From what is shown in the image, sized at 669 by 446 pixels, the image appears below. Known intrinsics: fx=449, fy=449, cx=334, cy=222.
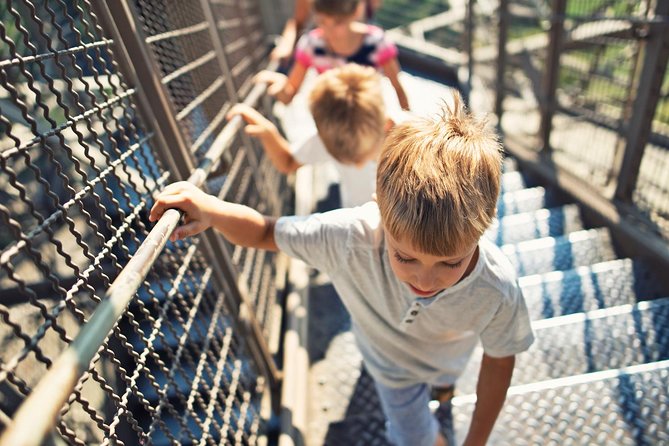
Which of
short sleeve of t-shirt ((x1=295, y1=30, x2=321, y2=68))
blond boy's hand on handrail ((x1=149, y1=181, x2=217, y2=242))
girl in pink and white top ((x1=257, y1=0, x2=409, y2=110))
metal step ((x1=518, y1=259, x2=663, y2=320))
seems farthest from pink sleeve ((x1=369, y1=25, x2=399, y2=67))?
blond boy's hand on handrail ((x1=149, y1=181, x2=217, y2=242))

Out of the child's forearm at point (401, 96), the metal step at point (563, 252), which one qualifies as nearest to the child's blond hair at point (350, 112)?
the child's forearm at point (401, 96)

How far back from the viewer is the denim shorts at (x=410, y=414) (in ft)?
5.37

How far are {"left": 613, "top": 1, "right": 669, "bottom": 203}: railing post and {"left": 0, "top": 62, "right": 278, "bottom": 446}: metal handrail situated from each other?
7.80 feet

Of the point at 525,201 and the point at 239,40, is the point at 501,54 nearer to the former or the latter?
the point at 525,201

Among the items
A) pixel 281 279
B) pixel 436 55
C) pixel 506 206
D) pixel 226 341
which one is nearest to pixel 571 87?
pixel 436 55

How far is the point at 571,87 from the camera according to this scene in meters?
4.70

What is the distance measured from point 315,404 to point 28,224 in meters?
2.34

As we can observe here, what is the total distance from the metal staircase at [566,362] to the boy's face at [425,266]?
96 centimetres

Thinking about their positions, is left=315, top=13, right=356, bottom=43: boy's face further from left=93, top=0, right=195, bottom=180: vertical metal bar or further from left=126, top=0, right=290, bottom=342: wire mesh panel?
left=93, top=0, right=195, bottom=180: vertical metal bar

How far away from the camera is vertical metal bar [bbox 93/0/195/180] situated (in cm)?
132

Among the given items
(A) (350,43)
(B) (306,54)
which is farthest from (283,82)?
(A) (350,43)

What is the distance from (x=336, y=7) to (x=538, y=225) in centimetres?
192

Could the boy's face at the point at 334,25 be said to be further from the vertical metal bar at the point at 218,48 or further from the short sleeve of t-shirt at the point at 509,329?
the short sleeve of t-shirt at the point at 509,329

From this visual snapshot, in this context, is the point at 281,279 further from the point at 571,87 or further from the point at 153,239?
the point at 571,87
